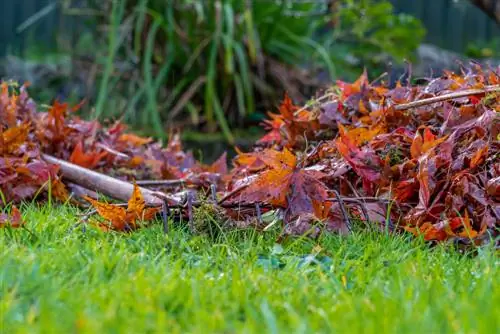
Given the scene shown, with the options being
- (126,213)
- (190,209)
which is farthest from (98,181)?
(190,209)

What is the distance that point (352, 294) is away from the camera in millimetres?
1878

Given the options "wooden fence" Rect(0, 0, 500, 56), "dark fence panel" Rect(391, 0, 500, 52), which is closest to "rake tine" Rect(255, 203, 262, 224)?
"wooden fence" Rect(0, 0, 500, 56)

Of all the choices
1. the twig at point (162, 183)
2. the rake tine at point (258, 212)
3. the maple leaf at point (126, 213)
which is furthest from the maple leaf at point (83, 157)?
the rake tine at point (258, 212)

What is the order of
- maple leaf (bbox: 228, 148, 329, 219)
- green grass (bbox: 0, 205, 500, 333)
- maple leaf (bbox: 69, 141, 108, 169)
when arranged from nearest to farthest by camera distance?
green grass (bbox: 0, 205, 500, 333) < maple leaf (bbox: 228, 148, 329, 219) < maple leaf (bbox: 69, 141, 108, 169)

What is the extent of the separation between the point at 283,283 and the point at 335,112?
4.80ft

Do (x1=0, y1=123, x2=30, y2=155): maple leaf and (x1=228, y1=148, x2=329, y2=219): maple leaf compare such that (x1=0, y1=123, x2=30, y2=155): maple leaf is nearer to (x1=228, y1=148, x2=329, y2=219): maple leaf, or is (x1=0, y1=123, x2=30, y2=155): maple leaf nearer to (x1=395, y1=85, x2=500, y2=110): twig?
(x1=228, y1=148, x2=329, y2=219): maple leaf

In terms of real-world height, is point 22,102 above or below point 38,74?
above

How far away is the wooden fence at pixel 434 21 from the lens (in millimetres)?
11328

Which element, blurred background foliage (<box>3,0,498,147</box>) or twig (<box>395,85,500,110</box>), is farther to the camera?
blurred background foliage (<box>3,0,498,147</box>)

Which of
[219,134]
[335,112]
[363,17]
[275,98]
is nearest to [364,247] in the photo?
[335,112]

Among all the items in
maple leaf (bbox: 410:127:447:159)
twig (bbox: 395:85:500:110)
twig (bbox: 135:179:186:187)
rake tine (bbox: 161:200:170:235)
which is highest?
twig (bbox: 395:85:500:110)

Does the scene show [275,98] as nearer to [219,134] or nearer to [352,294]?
[219,134]

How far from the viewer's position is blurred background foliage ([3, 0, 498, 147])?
628 cm

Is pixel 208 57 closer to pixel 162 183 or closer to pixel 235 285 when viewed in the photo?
pixel 162 183
